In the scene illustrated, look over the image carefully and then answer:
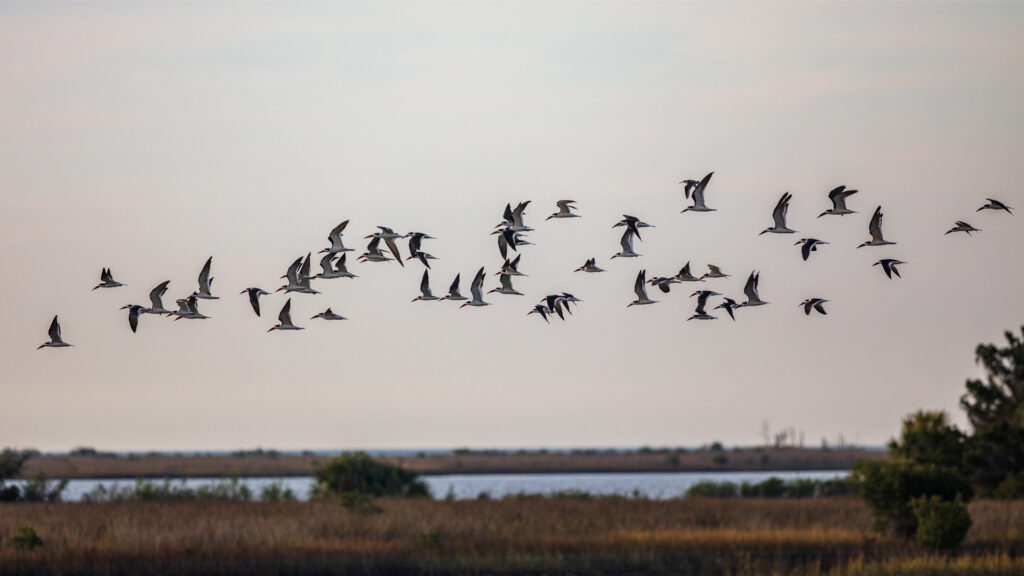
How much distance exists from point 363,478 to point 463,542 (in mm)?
20190

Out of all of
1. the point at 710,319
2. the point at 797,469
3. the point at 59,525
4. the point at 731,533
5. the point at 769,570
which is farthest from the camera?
the point at 797,469

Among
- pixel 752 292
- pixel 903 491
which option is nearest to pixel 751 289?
pixel 752 292

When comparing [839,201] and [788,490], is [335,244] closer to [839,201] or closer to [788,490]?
[839,201]

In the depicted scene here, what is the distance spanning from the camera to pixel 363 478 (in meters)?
62.4

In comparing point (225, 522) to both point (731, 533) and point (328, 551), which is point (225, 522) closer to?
point (328, 551)

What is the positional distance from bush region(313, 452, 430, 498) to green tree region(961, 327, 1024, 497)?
89.4 ft

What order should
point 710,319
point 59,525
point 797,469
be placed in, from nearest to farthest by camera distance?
point 710,319, point 59,525, point 797,469

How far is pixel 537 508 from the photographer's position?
50.9m

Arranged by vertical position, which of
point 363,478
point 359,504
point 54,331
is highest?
point 54,331

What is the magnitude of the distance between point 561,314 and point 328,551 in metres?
17.1

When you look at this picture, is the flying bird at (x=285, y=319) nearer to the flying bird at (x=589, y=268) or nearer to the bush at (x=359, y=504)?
the flying bird at (x=589, y=268)

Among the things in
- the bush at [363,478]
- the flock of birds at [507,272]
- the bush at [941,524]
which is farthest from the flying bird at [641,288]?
the bush at [363,478]

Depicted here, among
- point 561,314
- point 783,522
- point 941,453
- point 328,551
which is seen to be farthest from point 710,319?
point 941,453

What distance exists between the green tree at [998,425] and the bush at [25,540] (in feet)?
138
